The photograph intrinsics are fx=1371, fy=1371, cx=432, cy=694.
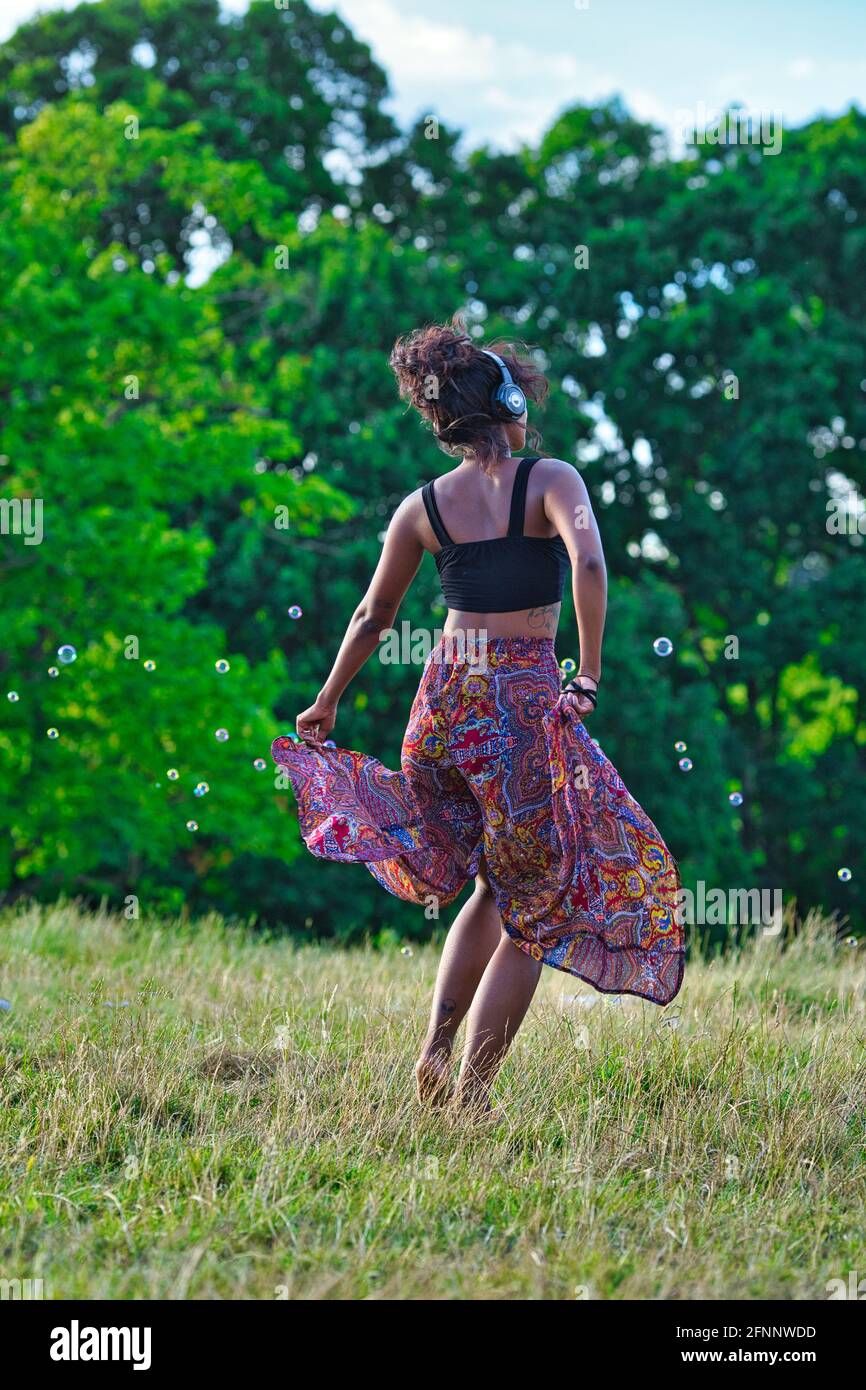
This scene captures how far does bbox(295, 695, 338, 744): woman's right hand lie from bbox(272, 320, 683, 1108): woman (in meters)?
0.16

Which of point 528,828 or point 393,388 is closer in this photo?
point 528,828

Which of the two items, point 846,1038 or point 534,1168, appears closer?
point 534,1168

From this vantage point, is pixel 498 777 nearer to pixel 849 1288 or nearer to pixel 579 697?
pixel 579 697

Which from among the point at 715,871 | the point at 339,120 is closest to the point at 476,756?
the point at 715,871

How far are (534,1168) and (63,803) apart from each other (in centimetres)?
995

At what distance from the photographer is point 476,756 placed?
3.60 m

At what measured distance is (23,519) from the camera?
1197cm

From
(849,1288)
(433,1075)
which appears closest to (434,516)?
(433,1075)

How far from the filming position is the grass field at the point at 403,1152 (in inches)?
106

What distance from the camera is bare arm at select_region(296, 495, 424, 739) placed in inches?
150

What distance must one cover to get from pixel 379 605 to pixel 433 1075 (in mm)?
1300
